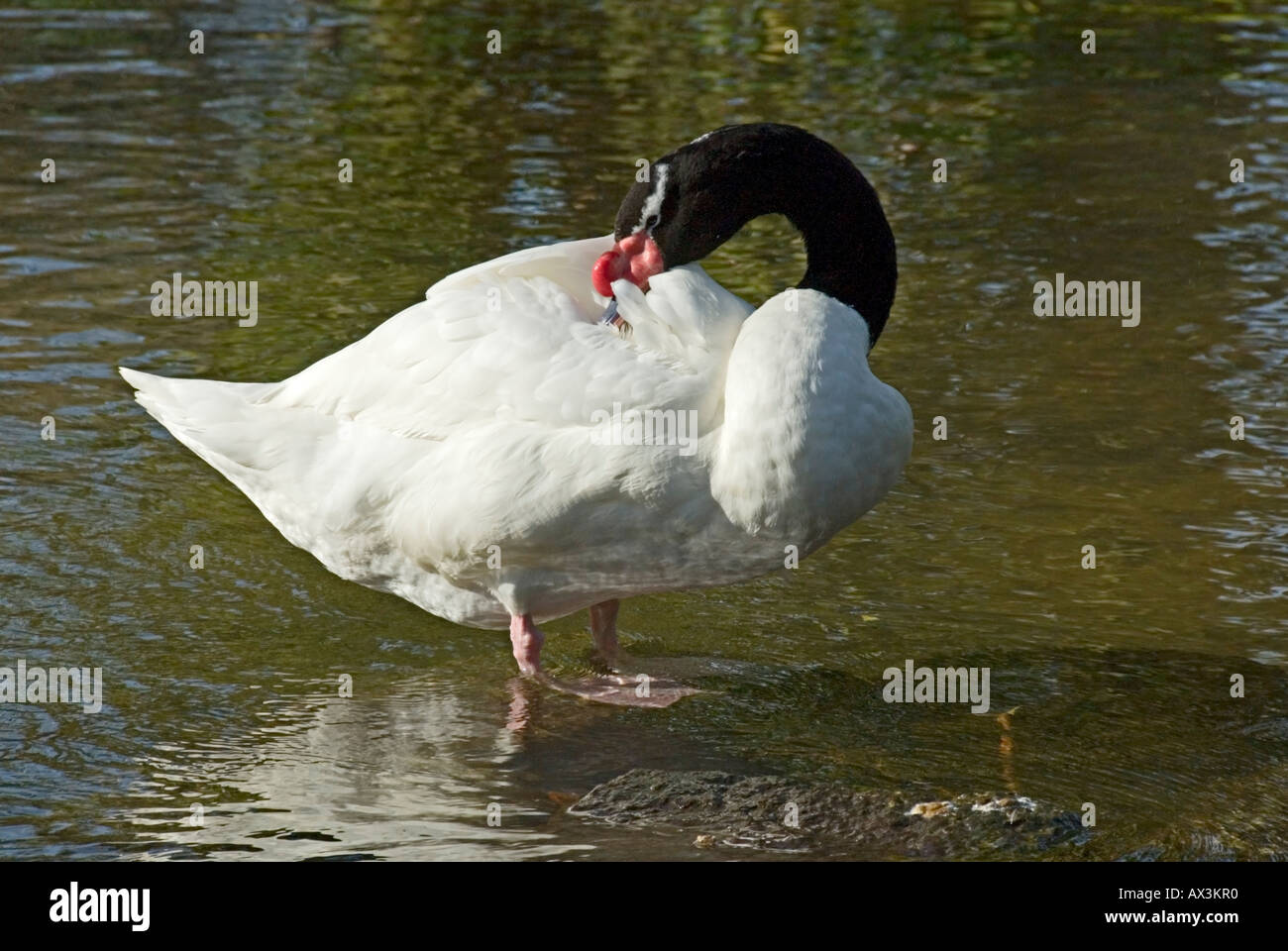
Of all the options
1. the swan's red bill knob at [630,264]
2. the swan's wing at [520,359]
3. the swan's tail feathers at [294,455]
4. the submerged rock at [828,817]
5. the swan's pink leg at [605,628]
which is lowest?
the submerged rock at [828,817]

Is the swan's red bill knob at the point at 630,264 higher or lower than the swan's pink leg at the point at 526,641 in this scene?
higher

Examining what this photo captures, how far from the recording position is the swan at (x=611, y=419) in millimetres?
5734

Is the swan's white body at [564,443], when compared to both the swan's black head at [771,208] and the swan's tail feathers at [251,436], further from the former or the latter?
the swan's black head at [771,208]

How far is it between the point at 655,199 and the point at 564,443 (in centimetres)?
100

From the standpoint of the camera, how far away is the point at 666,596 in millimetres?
7445

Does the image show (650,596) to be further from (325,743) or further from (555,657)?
(325,743)

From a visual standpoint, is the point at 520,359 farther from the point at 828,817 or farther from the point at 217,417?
the point at 828,817

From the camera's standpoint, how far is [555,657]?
23.0ft

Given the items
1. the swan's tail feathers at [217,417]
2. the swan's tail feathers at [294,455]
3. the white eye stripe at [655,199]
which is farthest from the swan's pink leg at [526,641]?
the white eye stripe at [655,199]

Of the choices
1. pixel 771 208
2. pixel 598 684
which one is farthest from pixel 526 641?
pixel 771 208

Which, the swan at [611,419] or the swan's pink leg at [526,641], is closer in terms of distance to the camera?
the swan at [611,419]

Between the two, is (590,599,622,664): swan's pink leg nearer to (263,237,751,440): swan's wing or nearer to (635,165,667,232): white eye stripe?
(263,237,751,440): swan's wing

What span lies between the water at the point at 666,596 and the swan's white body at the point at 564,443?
0.60 metres
